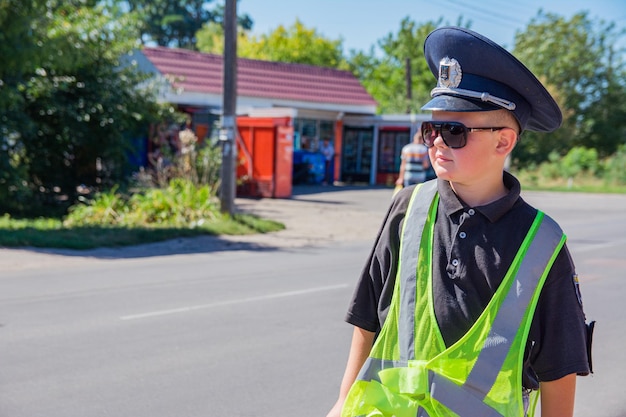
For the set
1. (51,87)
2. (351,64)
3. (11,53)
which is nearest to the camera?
(11,53)

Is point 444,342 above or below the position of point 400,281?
below

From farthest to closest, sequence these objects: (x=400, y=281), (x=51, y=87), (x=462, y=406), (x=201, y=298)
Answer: (x=51, y=87) → (x=201, y=298) → (x=400, y=281) → (x=462, y=406)

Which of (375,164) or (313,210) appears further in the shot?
(375,164)

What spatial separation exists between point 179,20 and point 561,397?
74.7m

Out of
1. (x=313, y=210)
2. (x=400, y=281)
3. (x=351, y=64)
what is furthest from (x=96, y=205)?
(x=351, y=64)

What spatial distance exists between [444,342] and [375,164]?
99.1 ft

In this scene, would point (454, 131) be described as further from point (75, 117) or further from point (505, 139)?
point (75, 117)

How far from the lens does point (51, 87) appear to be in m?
17.8

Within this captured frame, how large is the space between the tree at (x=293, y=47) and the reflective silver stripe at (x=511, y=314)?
53.2 m

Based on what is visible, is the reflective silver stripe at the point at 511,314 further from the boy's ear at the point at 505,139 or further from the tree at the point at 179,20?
the tree at the point at 179,20

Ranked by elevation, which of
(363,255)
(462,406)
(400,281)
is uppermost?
(400,281)

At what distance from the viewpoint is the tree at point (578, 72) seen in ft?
151

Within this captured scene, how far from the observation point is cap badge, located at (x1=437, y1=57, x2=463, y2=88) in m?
2.24

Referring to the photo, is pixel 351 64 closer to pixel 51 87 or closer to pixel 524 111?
pixel 51 87
